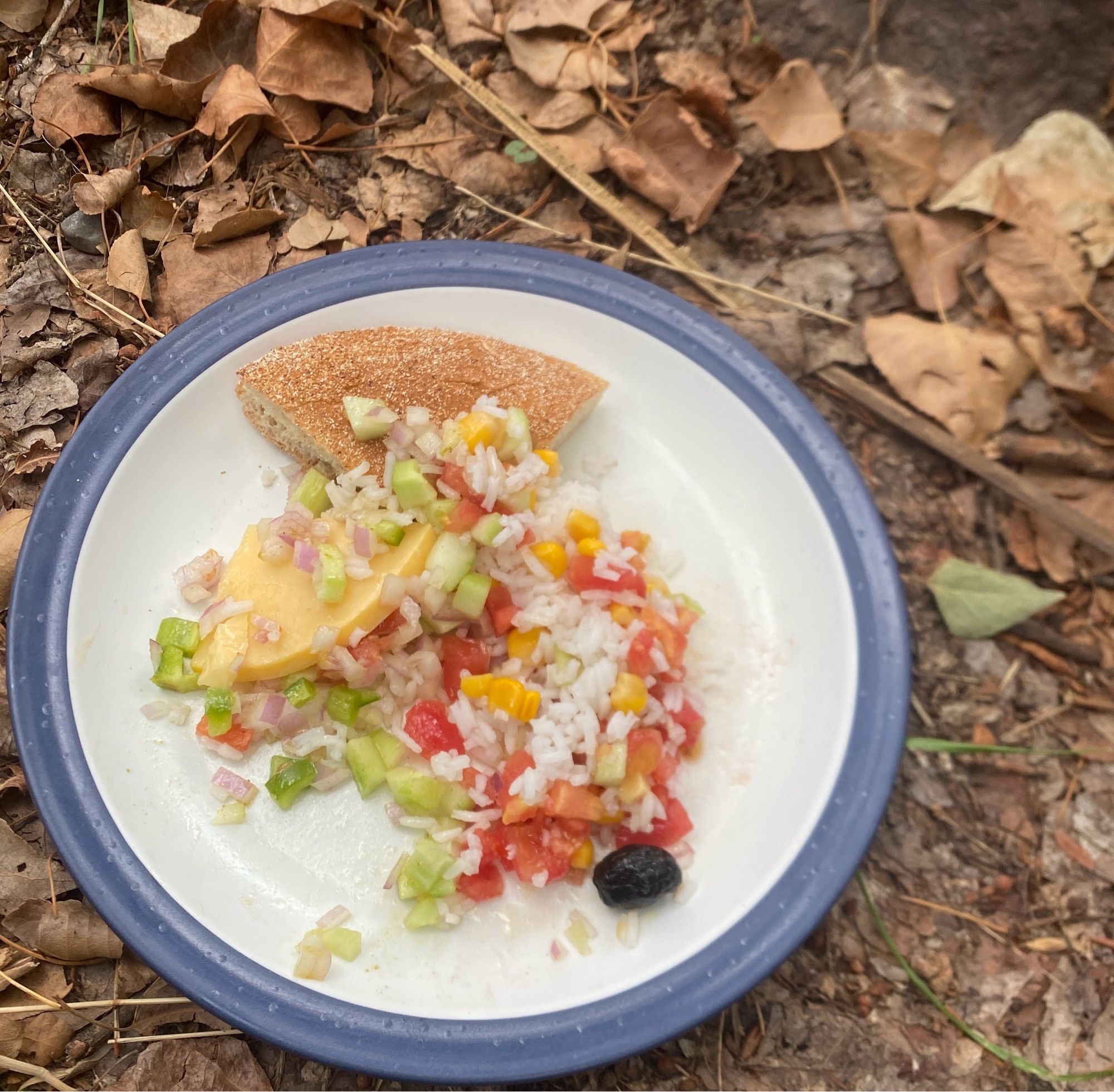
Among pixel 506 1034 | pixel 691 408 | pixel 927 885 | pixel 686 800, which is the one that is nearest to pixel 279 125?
pixel 691 408

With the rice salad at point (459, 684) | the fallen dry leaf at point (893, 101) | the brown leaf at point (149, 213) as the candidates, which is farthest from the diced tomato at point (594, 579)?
the fallen dry leaf at point (893, 101)

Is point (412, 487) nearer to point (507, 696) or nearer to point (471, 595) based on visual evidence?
point (471, 595)

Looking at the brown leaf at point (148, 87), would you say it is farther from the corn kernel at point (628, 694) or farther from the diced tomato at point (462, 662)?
the corn kernel at point (628, 694)

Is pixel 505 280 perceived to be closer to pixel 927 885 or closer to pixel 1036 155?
pixel 1036 155

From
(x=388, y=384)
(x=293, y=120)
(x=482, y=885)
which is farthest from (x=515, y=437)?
(x=293, y=120)

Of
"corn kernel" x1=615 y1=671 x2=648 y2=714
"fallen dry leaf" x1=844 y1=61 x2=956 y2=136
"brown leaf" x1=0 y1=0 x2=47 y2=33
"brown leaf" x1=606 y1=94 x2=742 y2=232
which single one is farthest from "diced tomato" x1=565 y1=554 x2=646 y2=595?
"brown leaf" x1=0 y1=0 x2=47 y2=33

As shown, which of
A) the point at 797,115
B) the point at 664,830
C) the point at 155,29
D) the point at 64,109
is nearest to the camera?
the point at 664,830
